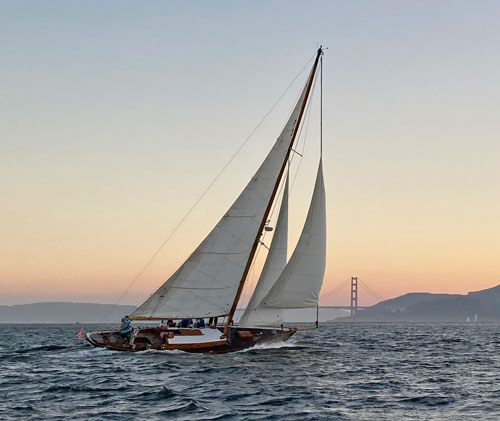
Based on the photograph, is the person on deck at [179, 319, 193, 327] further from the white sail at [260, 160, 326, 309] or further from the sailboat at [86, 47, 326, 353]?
the white sail at [260, 160, 326, 309]

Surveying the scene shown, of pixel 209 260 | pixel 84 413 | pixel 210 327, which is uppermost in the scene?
pixel 209 260

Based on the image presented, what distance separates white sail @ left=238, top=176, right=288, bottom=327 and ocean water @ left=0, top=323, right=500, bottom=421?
203cm

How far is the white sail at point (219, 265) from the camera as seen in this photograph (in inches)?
1594

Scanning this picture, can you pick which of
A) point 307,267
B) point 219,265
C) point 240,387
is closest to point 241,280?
point 219,265

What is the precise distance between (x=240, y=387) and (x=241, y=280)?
14164mm

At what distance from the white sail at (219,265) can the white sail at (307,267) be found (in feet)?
8.36

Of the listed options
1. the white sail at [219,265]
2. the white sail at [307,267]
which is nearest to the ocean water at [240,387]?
the white sail at [219,265]

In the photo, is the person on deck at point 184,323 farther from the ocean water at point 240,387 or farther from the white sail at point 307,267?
the white sail at point 307,267

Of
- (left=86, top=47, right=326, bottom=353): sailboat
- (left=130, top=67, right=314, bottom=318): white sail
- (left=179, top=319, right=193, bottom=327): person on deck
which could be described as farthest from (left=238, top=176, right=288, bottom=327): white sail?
(left=179, top=319, right=193, bottom=327): person on deck

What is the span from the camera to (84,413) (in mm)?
21797

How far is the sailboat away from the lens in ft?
133

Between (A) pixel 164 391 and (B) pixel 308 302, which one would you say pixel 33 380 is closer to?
(A) pixel 164 391

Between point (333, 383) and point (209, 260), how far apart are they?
12981 millimetres

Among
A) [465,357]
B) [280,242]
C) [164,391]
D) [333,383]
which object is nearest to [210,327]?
[280,242]
